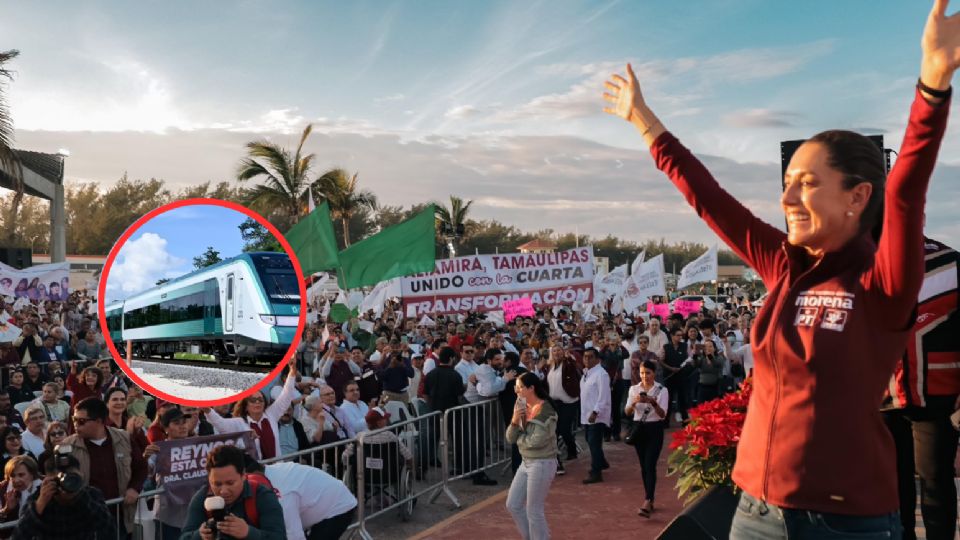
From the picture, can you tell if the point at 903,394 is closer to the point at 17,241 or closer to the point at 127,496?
the point at 127,496

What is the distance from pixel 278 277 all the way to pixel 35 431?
7066mm

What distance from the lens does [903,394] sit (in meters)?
4.27

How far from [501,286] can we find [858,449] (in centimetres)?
1962

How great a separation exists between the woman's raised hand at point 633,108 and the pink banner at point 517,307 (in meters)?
19.4

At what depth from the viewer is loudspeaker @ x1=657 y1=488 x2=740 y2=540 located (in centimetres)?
476

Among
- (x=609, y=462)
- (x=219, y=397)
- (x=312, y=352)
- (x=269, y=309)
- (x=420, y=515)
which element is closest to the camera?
(x=269, y=309)

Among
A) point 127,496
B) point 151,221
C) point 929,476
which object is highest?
point 151,221

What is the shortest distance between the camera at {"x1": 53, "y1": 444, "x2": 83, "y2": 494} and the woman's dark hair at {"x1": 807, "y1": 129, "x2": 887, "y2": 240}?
5368mm

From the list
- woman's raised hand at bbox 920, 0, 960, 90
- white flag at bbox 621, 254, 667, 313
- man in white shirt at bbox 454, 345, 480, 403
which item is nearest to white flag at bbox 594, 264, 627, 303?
white flag at bbox 621, 254, 667, 313

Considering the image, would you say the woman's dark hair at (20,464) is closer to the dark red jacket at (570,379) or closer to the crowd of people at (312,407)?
the crowd of people at (312,407)

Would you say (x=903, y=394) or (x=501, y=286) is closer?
(x=903, y=394)

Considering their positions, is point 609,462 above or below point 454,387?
below

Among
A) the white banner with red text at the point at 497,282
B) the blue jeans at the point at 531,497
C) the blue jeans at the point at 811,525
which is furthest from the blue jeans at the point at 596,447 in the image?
the white banner with red text at the point at 497,282

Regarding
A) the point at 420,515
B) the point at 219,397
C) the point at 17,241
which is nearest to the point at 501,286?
the point at 420,515
